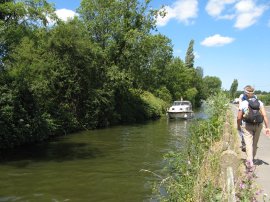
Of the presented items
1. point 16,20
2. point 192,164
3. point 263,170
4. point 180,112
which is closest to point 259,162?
point 263,170

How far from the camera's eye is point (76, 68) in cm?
3108

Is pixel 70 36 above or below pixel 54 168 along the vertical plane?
above

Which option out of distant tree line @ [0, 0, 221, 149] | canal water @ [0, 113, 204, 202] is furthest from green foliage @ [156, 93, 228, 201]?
distant tree line @ [0, 0, 221, 149]

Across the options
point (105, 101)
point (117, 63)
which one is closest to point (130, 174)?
point (105, 101)

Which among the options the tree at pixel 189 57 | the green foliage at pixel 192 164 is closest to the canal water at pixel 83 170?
the green foliage at pixel 192 164

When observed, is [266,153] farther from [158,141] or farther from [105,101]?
[105,101]

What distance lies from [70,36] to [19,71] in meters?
11.5

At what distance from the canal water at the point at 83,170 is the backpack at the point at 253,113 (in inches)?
138

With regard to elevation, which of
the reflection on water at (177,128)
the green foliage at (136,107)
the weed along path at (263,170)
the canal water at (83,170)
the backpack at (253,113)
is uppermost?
the green foliage at (136,107)

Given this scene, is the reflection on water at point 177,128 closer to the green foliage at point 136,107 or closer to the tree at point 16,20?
the green foliage at point 136,107

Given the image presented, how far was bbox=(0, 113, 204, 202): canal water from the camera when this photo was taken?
11.5 metres

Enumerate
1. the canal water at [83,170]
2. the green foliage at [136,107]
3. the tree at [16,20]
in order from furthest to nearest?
the green foliage at [136,107] < the tree at [16,20] < the canal water at [83,170]

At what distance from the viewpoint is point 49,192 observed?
11.8 metres

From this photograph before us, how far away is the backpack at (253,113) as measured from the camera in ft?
34.7
